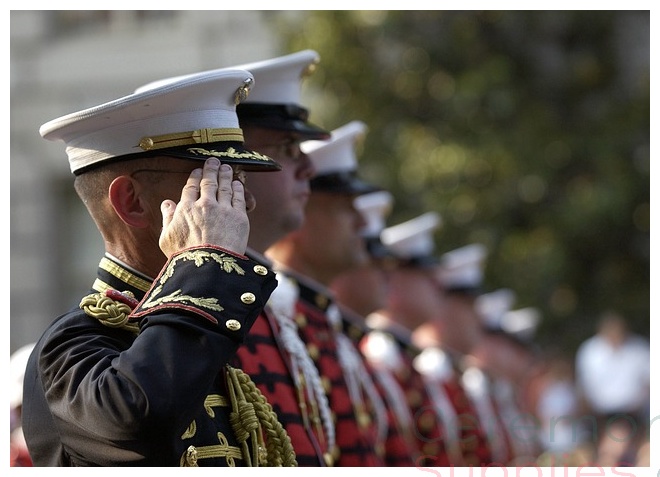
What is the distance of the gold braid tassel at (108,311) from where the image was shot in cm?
282

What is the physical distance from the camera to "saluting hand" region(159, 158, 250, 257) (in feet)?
8.93

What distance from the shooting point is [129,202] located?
2992mm

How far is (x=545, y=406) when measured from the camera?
12734 mm

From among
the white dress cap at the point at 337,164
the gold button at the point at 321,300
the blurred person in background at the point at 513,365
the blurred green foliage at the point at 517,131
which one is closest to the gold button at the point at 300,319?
the gold button at the point at 321,300

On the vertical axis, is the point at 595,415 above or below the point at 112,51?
below

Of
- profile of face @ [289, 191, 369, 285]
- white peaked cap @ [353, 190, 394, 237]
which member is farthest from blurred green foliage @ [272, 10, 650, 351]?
profile of face @ [289, 191, 369, 285]

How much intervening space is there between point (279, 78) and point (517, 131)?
8103mm

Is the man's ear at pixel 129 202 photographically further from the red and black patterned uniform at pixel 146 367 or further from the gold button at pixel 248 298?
the gold button at pixel 248 298

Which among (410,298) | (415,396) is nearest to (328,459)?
(415,396)

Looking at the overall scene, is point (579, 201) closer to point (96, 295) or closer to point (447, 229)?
point (447, 229)

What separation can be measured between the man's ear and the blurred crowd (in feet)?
2.37
